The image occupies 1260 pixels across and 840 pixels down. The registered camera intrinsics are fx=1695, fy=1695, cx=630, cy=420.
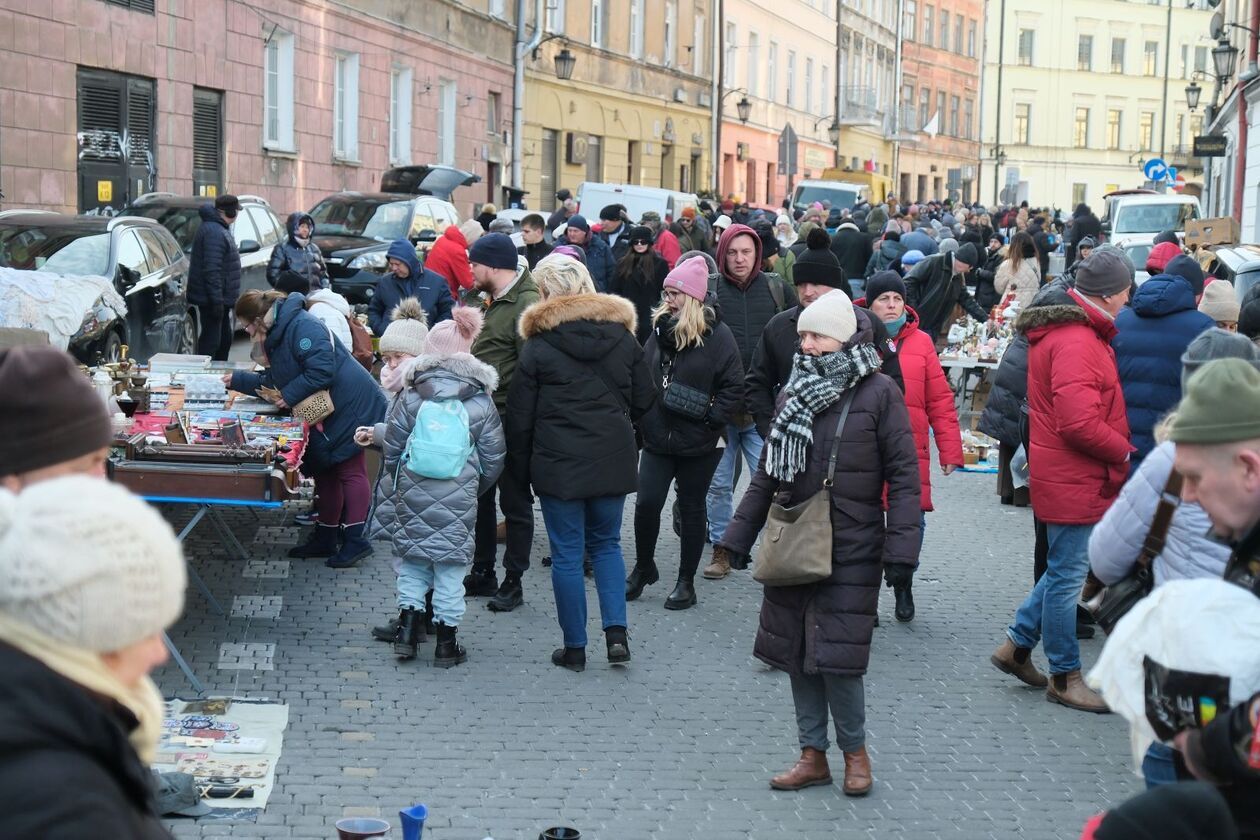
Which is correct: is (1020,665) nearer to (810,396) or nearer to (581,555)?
(581,555)

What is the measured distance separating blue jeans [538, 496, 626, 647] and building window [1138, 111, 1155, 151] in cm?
8395

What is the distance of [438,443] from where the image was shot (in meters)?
7.46

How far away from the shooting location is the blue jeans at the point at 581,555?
7.51 m

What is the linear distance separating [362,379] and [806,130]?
56033 millimetres

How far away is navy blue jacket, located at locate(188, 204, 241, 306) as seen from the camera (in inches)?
646

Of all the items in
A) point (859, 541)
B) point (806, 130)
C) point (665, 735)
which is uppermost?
point (806, 130)

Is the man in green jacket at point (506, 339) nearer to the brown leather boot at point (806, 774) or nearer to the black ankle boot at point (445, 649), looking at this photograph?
the black ankle boot at point (445, 649)

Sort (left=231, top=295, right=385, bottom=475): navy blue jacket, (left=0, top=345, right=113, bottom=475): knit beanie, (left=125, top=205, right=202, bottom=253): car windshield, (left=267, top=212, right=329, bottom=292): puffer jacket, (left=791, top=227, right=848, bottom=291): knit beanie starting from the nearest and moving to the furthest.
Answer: (left=0, top=345, right=113, bottom=475): knit beanie < (left=791, top=227, right=848, bottom=291): knit beanie < (left=231, top=295, right=385, bottom=475): navy blue jacket < (left=267, top=212, right=329, bottom=292): puffer jacket < (left=125, top=205, right=202, bottom=253): car windshield

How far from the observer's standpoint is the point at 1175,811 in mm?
2445

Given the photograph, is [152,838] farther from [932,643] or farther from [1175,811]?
[932,643]

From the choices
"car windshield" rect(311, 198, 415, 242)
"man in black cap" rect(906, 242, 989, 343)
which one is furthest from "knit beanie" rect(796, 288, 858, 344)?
"car windshield" rect(311, 198, 415, 242)

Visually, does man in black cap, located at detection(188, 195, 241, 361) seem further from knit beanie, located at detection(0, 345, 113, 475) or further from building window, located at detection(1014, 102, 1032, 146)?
building window, located at detection(1014, 102, 1032, 146)

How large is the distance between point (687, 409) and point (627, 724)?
2.18 meters

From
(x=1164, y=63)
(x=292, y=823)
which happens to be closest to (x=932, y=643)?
(x=292, y=823)
